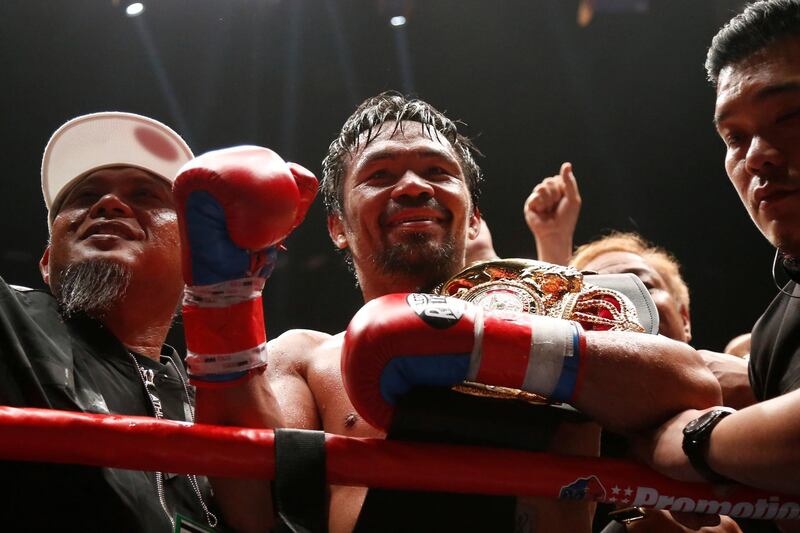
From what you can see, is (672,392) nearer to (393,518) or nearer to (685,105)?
(393,518)

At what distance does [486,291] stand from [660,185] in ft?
13.6

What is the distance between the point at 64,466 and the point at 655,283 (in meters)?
2.13

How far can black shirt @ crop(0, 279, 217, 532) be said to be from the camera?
119 cm

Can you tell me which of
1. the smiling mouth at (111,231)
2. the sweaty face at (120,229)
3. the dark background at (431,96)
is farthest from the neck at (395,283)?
the dark background at (431,96)

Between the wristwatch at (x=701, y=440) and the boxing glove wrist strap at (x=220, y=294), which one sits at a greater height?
the boxing glove wrist strap at (x=220, y=294)

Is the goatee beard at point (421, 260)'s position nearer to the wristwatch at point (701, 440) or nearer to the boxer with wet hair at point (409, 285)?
the boxer with wet hair at point (409, 285)

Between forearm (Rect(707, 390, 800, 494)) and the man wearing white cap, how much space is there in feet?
2.52

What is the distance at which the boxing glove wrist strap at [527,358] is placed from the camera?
1090mm

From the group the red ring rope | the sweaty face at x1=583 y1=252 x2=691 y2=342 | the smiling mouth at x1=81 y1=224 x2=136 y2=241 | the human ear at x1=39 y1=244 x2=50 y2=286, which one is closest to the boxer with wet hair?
the red ring rope

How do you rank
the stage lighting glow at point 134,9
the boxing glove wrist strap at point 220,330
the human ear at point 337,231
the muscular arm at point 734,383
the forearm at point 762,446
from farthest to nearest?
the stage lighting glow at point 134,9 < the human ear at point 337,231 < the muscular arm at point 734,383 < the boxing glove wrist strap at point 220,330 < the forearm at point 762,446

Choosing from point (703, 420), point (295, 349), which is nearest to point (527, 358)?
point (703, 420)

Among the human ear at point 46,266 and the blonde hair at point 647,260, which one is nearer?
the human ear at point 46,266

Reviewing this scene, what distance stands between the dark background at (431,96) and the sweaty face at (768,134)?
3174 mm

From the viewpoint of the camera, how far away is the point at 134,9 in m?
4.03
